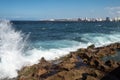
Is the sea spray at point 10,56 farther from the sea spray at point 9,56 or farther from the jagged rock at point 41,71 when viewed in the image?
the jagged rock at point 41,71

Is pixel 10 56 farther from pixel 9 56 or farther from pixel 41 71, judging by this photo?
pixel 41 71

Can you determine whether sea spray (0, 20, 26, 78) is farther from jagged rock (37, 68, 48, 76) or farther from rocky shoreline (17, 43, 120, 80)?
jagged rock (37, 68, 48, 76)

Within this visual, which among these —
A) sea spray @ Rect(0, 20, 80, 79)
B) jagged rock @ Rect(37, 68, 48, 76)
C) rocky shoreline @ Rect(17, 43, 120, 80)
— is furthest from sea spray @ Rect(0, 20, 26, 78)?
jagged rock @ Rect(37, 68, 48, 76)

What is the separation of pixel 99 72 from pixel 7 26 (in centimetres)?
1428

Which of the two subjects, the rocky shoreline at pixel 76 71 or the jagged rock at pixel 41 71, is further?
the jagged rock at pixel 41 71

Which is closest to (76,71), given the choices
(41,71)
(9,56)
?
(41,71)

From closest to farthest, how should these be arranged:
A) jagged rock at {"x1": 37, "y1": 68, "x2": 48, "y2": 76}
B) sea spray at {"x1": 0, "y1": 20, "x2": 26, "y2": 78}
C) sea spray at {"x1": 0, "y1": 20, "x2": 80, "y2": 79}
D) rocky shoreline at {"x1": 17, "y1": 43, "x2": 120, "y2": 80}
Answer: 1. rocky shoreline at {"x1": 17, "y1": 43, "x2": 120, "y2": 80}
2. jagged rock at {"x1": 37, "y1": 68, "x2": 48, "y2": 76}
3. sea spray at {"x1": 0, "y1": 20, "x2": 26, "y2": 78}
4. sea spray at {"x1": 0, "y1": 20, "x2": 80, "y2": 79}

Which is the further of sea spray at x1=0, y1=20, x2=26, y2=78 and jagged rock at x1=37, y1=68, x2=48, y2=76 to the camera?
sea spray at x1=0, y1=20, x2=26, y2=78

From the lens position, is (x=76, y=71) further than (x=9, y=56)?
No

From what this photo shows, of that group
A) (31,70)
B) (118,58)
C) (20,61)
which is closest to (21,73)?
(31,70)

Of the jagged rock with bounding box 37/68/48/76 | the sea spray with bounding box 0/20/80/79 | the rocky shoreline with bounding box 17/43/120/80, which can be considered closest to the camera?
the rocky shoreline with bounding box 17/43/120/80

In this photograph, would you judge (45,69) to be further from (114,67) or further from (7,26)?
(7,26)

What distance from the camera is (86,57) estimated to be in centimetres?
1700

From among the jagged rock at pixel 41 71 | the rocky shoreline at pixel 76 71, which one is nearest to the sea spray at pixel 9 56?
the rocky shoreline at pixel 76 71
